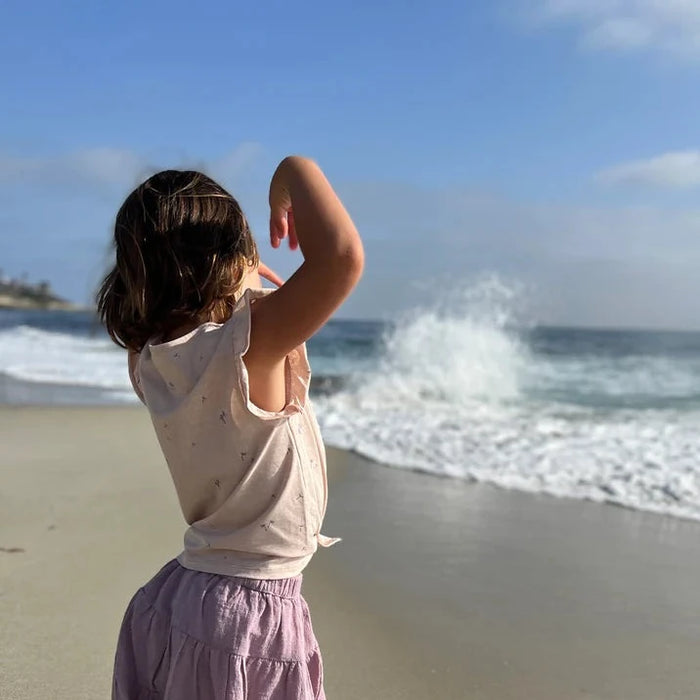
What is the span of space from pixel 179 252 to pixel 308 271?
264 millimetres

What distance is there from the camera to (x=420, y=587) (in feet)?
12.3

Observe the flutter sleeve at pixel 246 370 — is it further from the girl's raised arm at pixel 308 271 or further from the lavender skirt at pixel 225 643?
the lavender skirt at pixel 225 643

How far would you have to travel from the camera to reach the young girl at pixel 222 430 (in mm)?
1450

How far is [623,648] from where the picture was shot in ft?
10.4

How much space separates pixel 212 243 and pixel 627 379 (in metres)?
19.1

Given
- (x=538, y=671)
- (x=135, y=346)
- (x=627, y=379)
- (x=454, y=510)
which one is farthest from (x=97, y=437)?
(x=627, y=379)

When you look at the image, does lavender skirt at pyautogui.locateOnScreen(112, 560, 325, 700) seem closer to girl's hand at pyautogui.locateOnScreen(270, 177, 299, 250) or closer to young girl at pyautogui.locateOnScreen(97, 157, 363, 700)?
young girl at pyautogui.locateOnScreen(97, 157, 363, 700)

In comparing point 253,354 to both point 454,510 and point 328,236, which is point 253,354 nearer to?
point 328,236

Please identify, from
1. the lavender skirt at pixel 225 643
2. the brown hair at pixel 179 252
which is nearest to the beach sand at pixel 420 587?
the lavender skirt at pixel 225 643

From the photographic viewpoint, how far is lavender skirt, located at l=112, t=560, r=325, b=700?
58.4 inches

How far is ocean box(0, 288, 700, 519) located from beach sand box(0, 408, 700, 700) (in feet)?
2.85

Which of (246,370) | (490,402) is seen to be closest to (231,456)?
(246,370)

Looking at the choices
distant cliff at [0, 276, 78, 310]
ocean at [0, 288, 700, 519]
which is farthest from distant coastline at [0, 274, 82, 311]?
ocean at [0, 288, 700, 519]

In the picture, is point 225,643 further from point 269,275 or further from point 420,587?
point 420,587
